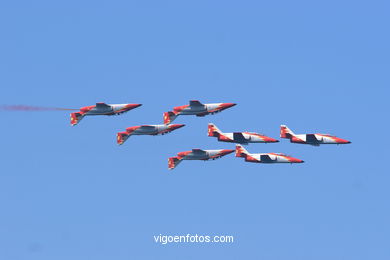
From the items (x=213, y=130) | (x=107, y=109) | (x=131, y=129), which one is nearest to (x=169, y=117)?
(x=131, y=129)

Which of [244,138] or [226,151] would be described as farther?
[226,151]

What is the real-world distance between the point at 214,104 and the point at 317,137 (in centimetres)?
2530

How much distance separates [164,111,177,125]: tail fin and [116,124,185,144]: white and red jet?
214 centimetres

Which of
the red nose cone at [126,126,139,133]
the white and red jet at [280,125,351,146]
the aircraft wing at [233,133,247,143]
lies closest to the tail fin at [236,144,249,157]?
the aircraft wing at [233,133,247,143]

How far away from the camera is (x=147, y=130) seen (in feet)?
618

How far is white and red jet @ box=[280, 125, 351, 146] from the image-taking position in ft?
621

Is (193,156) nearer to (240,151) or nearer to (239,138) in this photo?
(239,138)

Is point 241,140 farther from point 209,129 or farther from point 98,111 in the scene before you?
point 98,111

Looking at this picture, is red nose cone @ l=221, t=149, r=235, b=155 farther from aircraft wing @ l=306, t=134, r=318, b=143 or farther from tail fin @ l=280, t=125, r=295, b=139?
aircraft wing @ l=306, t=134, r=318, b=143

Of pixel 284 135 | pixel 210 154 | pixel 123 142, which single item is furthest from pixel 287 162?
pixel 123 142

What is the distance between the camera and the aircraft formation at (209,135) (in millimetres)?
183625

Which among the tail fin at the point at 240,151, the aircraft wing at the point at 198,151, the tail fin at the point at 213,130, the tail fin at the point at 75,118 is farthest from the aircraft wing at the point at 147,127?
the tail fin at the point at 240,151

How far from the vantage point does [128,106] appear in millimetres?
183750

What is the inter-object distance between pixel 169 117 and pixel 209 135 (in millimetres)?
12978
